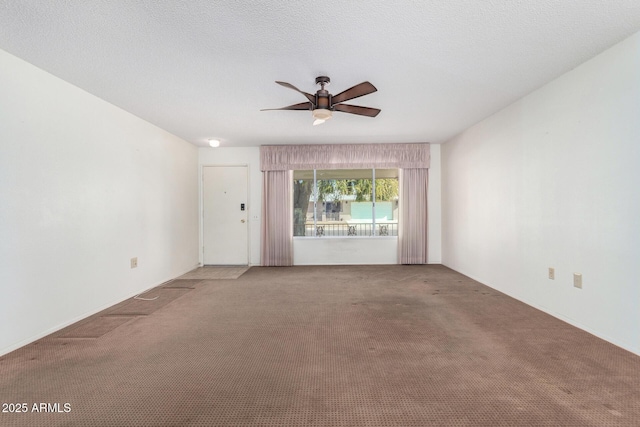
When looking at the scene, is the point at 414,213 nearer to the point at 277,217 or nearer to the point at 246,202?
the point at 277,217

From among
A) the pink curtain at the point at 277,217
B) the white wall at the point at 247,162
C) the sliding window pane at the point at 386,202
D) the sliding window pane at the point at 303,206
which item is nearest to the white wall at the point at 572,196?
the sliding window pane at the point at 386,202

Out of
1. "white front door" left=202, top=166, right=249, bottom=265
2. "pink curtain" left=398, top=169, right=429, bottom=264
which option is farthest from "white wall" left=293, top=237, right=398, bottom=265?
"white front door" left=202, top=166, right=249, bottom=265

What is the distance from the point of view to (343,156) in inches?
229

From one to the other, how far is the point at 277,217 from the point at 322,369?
159 inches

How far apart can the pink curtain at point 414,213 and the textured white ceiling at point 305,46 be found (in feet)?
7.57

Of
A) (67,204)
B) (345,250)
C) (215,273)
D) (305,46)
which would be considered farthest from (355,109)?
(215,273)

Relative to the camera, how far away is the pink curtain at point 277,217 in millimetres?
5879

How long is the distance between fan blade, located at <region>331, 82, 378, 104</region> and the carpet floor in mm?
2168

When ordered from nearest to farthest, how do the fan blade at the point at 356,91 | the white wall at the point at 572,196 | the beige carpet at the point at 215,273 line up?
the white wall at the point at 572,196, the fan blade at the point at 356,91, the beige carpet at the point at 215,273

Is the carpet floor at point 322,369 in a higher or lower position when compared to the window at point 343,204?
lower

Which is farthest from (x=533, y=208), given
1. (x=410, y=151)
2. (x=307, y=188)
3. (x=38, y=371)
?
(x=38, y=371)

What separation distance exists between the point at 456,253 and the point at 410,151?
2.12m

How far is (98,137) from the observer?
334 centimetres

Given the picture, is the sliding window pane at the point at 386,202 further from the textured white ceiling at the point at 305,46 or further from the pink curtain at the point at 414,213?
the textured white ceiling at the point at 305,46
